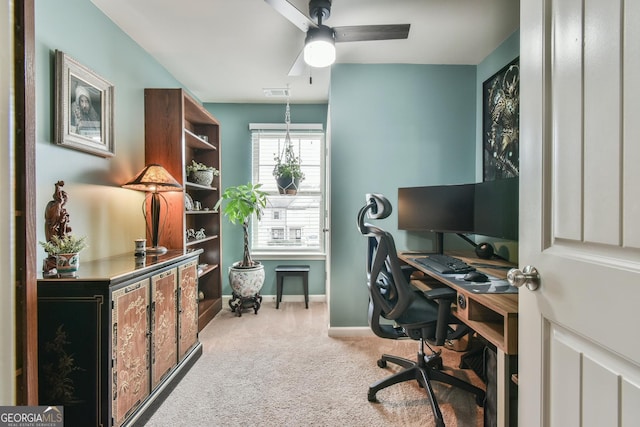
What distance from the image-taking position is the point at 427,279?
2.22 meters

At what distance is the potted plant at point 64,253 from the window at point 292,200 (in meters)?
2.29

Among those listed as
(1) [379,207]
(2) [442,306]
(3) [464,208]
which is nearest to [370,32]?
(1) [379,207]

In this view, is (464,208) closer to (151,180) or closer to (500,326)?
(500,326)

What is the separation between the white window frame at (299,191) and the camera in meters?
3.64

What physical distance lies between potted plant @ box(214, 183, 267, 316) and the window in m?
0.49

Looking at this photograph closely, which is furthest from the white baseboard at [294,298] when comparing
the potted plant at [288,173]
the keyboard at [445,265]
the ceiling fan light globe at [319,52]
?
the ceiling fan light globe at [319,52]

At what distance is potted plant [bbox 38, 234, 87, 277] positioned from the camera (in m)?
1.38

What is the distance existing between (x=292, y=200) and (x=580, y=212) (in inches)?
127

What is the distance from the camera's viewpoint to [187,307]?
2168mm

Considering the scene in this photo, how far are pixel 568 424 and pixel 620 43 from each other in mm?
881

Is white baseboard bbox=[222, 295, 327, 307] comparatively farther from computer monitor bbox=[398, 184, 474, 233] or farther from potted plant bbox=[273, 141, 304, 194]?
computer monitor bbox=[398, 184, 474, 233]

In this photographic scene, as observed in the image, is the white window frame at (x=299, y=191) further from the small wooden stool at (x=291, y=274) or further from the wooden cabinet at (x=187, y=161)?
the wooden cabinet at (x=187, y=161)

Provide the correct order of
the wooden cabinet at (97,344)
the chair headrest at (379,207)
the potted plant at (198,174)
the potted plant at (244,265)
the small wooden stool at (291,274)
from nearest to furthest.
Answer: the wooden cabinet at (97,344), the chair headrest at (379,207), the potted plant at (198,174), the potted plant at (244,265), the small wooden stool at (291,274)

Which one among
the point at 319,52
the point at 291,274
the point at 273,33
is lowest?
the point at 291,274
